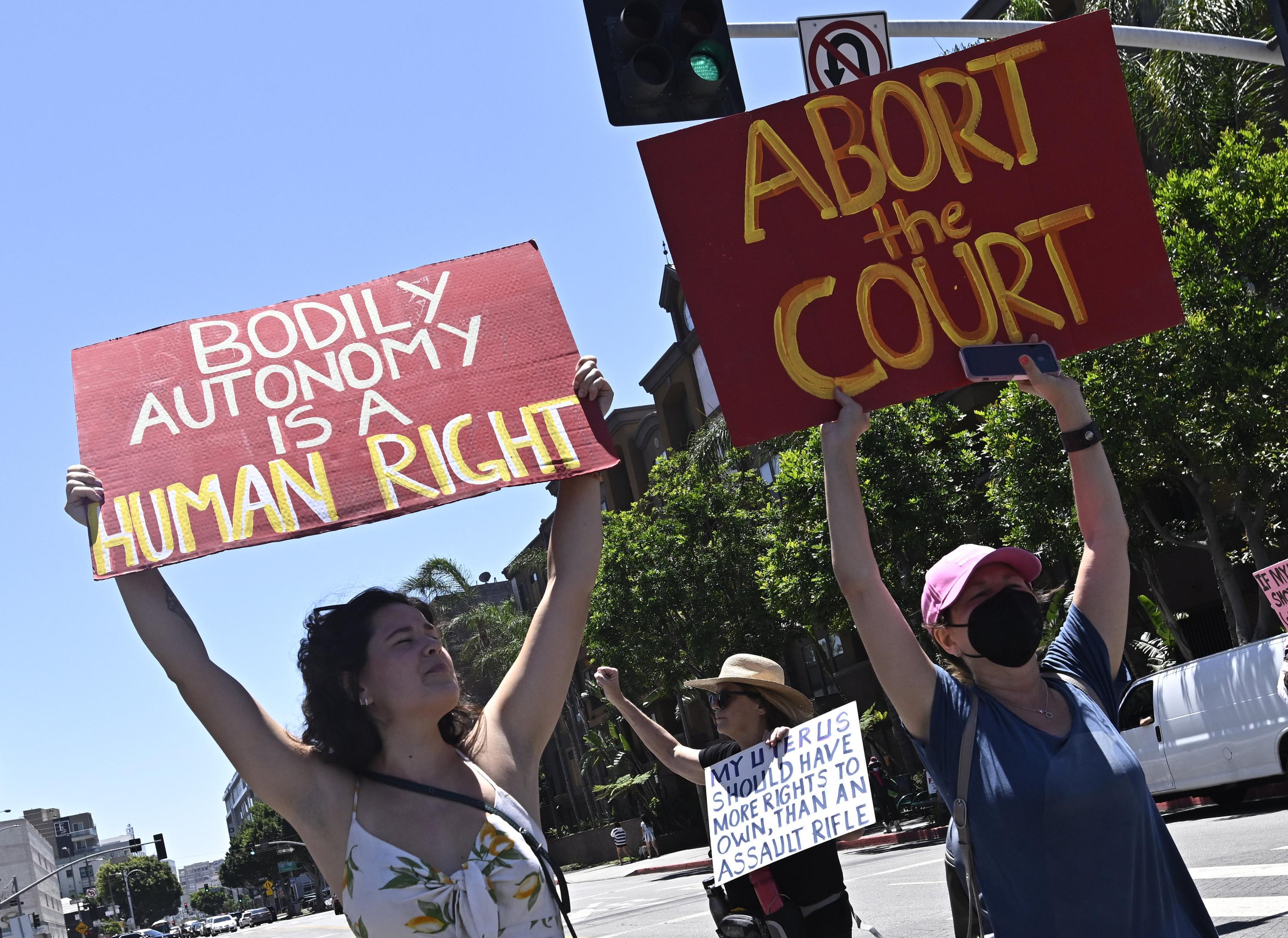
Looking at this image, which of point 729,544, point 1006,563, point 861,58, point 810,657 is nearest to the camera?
point 1006,563

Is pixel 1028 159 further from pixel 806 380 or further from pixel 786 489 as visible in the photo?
pixel 786 489

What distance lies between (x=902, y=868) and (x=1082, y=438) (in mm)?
15248

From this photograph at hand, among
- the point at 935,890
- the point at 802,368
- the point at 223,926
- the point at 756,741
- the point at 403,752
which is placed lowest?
the point at 223,926

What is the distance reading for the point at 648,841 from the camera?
42938 millimetres

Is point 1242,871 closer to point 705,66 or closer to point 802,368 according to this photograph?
point 705,66

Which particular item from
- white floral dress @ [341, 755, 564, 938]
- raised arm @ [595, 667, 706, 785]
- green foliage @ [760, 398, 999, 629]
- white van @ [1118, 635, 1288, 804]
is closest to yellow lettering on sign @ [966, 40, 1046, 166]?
white floral dress @ [341, 755, 564, 938]

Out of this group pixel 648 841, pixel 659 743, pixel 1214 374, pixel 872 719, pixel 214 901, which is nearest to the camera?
pixel 659 743

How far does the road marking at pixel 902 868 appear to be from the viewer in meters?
17.1

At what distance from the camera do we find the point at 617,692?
6.03m

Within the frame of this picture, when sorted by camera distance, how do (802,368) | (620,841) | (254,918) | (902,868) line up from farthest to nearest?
(254,918), (620,841), (902,868), (802,368)

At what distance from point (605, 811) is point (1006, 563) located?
185ft

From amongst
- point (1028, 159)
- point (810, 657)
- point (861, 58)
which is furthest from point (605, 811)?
point (1028, 159)

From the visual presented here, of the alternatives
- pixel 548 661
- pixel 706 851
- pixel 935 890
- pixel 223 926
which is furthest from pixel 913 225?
pixel 223 926

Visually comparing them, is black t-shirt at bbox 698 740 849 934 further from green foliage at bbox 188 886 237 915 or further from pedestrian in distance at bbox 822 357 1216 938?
green foliage at bbox 188 886 237 915
